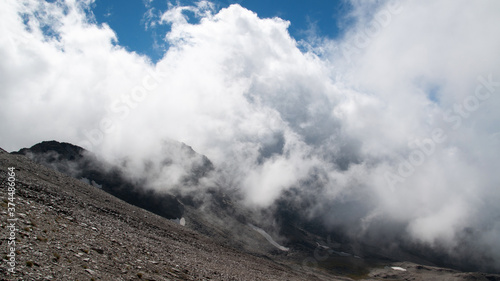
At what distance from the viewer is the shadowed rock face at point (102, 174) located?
488ft

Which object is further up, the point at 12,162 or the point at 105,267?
the point at 12,162

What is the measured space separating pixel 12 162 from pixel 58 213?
148 feet

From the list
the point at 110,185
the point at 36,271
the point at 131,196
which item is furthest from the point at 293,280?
the point at 110,185

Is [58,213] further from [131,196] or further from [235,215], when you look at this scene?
[235,215]

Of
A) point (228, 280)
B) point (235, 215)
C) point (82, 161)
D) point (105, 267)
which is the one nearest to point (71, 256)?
point (105, 267)

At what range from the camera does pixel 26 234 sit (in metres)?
27.8

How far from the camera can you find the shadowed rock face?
488 feet

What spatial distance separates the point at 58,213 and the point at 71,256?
60.3 feet

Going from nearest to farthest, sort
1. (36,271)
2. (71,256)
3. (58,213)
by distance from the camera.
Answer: (36,271) → (71,256) → (58,213)

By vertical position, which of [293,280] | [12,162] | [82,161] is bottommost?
[293,280]

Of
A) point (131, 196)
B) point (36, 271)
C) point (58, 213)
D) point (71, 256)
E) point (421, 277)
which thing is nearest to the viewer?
point (36, 271)

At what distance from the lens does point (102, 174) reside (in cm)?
15962

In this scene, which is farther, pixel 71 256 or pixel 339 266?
pixel 339 266

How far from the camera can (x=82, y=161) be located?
6403 inches
